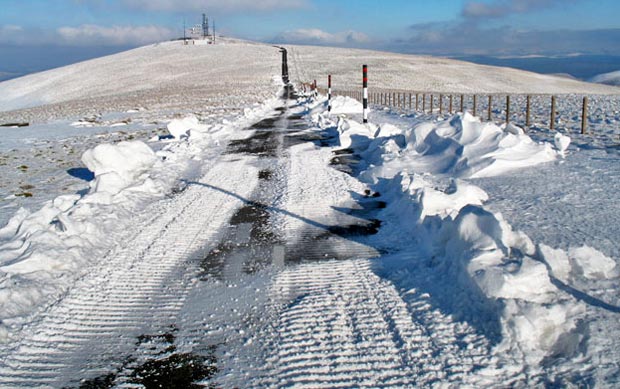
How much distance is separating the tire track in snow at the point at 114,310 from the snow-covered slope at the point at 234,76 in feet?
168

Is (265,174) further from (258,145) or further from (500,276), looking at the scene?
(500,276)

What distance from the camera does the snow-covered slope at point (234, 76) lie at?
66.3m

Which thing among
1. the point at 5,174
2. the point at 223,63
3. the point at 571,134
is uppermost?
the point at 223,63

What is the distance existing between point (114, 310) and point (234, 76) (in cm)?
7292

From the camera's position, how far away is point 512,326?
11.5 ft

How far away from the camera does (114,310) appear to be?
14.3ft

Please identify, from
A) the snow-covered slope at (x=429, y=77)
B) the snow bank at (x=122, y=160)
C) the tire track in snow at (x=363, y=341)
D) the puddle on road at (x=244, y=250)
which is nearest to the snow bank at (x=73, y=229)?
the snow bank at (x=122, y=160)

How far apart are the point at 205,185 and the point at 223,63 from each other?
291 feet

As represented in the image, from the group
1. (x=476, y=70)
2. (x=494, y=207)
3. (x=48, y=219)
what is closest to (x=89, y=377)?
(x=48, y=219)

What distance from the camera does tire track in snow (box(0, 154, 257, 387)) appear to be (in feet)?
11.6

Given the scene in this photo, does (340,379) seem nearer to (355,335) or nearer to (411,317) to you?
(355,335)

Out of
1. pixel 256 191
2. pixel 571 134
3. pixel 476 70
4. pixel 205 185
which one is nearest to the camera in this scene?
pixel 256 191

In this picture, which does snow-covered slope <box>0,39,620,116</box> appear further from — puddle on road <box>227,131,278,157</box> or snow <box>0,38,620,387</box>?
snow <box>0,38,620,387</box>

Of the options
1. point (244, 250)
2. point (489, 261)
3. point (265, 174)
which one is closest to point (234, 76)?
point (265, 174)
